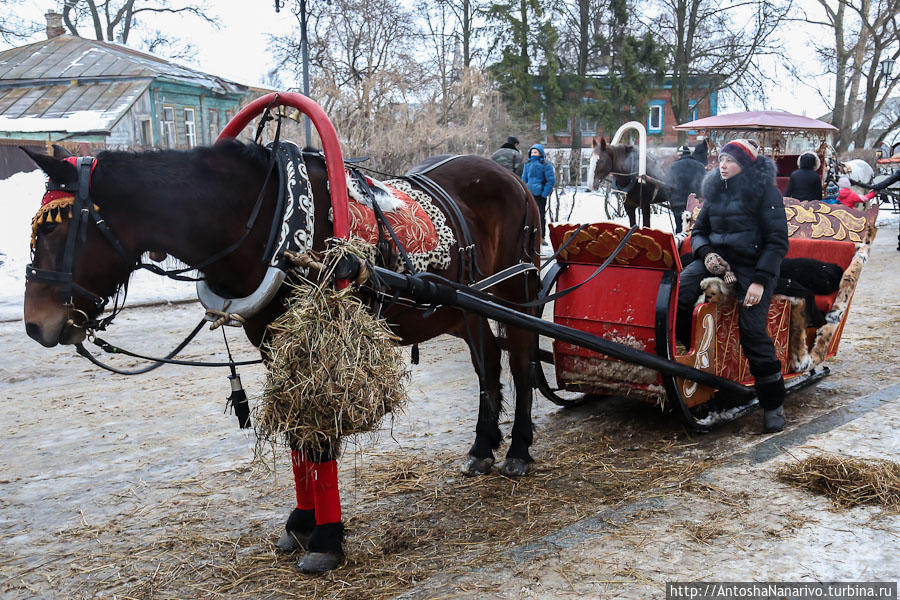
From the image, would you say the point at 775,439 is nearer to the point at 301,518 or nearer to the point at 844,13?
the point at 301,518

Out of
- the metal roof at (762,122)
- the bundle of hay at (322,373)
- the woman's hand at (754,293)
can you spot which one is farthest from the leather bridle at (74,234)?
the metal roof at (762,122)

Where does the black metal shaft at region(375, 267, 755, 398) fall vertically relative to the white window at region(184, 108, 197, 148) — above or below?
below

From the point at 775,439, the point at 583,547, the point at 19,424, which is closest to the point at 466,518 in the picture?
the point at 583,547

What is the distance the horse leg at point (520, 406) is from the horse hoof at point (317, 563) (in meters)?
1.36

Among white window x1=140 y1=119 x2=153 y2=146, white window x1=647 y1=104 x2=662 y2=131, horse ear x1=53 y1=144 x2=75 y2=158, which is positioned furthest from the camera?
white window x1=647 y1=104 x2=662 y2=131

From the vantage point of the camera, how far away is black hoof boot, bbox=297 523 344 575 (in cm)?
315

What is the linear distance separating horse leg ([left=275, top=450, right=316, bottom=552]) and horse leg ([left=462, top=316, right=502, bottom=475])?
1.16 m

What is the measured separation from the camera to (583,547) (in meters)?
3.15

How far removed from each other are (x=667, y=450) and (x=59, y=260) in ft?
11.3

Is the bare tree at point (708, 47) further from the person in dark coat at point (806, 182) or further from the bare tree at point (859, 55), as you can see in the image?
the person in dark coat at point (806, 182)

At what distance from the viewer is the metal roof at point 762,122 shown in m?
15.9

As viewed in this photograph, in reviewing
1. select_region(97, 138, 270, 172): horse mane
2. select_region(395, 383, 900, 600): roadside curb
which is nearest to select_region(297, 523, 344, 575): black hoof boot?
select_region(395, 383, 900, 600): roadside curb

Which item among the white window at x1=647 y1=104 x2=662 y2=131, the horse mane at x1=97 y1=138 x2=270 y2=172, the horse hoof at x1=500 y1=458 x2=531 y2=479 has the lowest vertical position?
the horse hoof at x1=500 y1=458 x2=531 y2=479

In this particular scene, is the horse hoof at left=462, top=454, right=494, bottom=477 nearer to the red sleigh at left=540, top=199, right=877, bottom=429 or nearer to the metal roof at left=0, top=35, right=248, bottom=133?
the red sleigh at left=540, top=199, right=877, bottom=429
